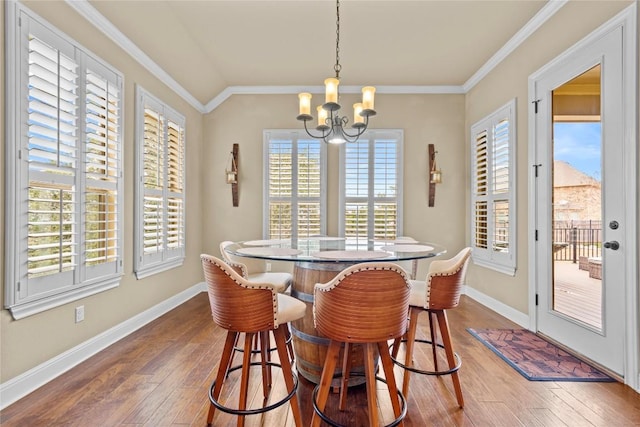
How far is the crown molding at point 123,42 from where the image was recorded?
7.48ft

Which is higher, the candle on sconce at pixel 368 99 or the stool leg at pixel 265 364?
the candle on sconce at pixel 368 99

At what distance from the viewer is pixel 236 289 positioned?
1445mm

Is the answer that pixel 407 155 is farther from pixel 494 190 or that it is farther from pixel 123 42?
pixel 123 42

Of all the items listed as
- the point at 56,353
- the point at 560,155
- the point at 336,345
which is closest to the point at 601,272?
the point at 560,155

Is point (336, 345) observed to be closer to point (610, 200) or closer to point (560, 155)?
point (610, 200)

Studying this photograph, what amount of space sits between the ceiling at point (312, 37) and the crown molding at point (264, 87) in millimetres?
44

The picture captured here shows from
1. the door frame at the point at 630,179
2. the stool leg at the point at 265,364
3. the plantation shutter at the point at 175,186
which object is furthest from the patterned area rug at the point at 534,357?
the plantation shutter at the point at 175,186

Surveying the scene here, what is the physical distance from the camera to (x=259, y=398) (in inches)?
73.4

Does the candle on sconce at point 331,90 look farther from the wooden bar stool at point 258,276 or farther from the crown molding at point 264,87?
the crown molding at point 264,87

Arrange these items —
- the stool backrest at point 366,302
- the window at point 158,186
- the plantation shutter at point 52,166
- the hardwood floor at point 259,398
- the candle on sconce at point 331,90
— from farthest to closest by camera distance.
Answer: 1. the window at point 158,186
2. the candle on sconce at point 331,90
3. the plantation shutter at point 52,166
4. the hardwood floor at point 259,398
5. the stool backrest at point 366,302

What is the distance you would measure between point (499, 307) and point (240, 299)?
3195 millimetres

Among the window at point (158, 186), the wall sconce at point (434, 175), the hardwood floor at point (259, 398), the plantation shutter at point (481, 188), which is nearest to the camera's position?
the hardwood floor at point (259, 398)

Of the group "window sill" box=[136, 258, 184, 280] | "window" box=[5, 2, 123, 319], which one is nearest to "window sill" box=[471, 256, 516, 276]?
"window sill" box=[136, 258, 184, 280]

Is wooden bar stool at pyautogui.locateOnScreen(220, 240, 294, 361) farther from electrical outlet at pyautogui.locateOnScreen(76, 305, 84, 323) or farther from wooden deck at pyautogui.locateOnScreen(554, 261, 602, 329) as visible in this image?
wooden deck at pyautogui.locateOnScreen(554, 261, 602, 329)
